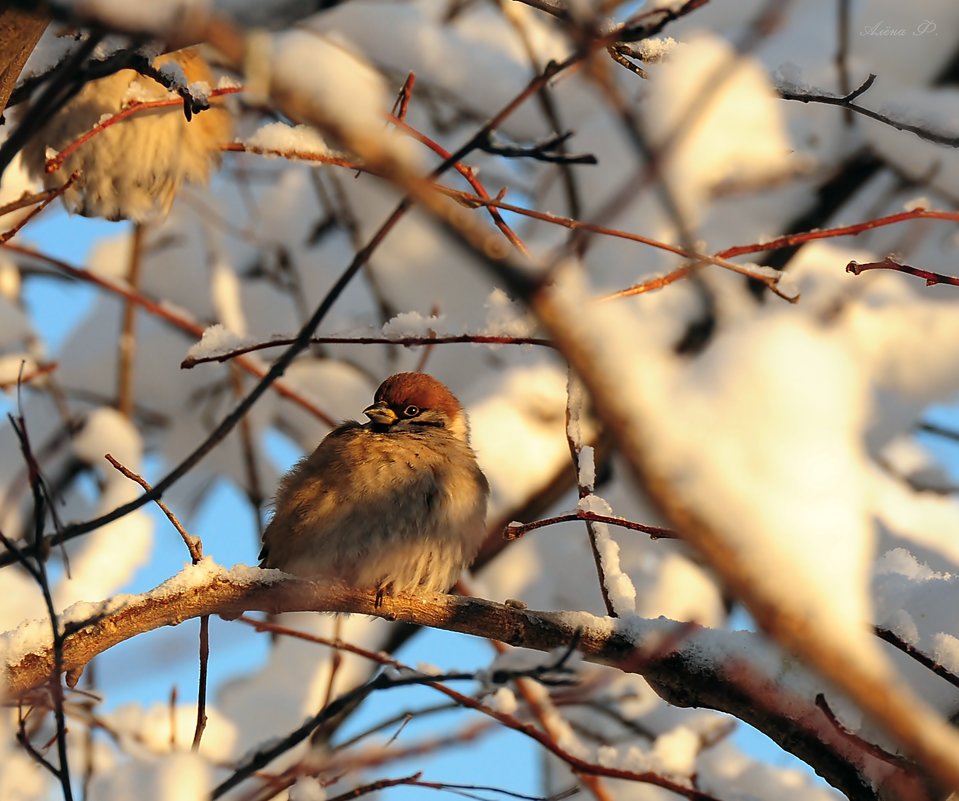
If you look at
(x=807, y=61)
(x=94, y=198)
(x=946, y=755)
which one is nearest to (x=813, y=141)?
(x=807, y=61)

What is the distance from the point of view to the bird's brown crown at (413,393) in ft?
12.6

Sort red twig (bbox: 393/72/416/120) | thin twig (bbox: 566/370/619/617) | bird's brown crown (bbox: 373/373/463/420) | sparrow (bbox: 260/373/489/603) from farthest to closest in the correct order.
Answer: bird's brown crown (bbox: 373/373/463/420)
sparrow (bbox: 260/373/489/603)
red twig (bbox: 393/72/416/120)
thin twig (bbox: 566/370/619/617)

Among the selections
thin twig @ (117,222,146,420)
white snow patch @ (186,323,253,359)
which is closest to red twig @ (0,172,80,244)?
white snow patch @ (186,323,253,359)

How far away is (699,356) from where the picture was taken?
4457 millimetres

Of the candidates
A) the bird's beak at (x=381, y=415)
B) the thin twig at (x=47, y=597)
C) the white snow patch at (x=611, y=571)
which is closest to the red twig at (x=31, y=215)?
the thin twig at (x=47, y=597)

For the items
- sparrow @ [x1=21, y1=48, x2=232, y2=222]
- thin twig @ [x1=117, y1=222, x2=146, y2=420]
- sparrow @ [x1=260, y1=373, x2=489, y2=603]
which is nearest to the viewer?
sparrow @ [x1=260, y1=373, x2=489, y2=603]

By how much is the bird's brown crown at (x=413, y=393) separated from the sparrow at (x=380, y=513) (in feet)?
0.75

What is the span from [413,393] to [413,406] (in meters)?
0.04

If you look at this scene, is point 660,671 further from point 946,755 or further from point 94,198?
point 94,198

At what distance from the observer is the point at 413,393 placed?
3.85 meters

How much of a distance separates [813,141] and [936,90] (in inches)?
20.5

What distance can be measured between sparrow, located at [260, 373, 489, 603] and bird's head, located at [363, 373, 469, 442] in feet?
0.39

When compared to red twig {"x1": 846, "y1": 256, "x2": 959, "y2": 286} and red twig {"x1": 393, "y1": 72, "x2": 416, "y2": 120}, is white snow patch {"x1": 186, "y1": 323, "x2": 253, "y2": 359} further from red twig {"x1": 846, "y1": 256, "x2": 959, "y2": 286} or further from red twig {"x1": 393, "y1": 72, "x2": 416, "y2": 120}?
red twig {"x1": 846, "y1": 256, "x2": 959, "y2": 286}

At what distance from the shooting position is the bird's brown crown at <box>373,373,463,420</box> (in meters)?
3.85
